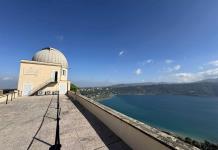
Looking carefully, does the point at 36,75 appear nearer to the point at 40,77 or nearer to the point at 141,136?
the point at 40,77

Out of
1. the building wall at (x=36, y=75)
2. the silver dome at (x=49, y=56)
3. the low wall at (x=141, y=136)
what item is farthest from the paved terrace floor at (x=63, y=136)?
the silver dome at (x=49, y=56)

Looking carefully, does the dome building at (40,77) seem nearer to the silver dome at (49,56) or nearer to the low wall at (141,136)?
the silver dome at (49,56)

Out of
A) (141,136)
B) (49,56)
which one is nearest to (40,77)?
(49,56)

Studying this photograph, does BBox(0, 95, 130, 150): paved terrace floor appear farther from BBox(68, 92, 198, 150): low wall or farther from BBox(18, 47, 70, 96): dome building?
BBox(18, 47, 70, 96): dome building

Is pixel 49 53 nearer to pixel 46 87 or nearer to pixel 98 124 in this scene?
pixel 46 87

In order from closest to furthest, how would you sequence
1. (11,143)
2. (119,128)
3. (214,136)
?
(11,143), (119,128), (214,136)

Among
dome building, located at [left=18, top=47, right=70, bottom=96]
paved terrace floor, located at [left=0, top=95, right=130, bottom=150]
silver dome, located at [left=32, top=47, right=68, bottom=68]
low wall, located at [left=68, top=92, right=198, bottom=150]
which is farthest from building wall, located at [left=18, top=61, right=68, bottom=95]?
low wall, located at [left=68, top=92, right=198, bottom=150]

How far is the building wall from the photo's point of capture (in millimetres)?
20328

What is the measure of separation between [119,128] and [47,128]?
289cm

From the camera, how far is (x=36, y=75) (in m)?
21.5

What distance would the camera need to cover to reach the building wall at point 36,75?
800 inches

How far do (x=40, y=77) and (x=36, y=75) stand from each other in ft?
2.29

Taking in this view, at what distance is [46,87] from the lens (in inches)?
896

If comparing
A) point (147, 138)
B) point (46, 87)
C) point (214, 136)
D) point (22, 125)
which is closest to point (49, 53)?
point (46, 87)
